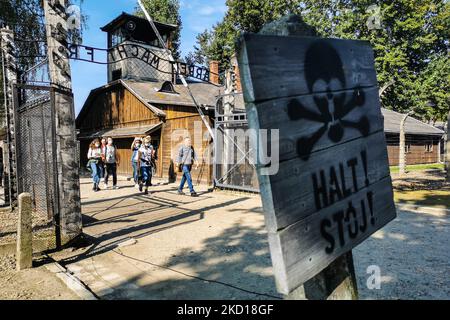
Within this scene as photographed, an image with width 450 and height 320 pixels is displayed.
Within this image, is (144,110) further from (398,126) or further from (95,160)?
(398,126)

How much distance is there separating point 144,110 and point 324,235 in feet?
57.1

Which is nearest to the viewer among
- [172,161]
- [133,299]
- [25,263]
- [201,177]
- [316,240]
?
[316,240]

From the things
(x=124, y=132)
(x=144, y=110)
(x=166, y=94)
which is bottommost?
(x=124, y=132)

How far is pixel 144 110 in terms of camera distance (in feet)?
58.5

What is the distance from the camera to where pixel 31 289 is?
359 cm

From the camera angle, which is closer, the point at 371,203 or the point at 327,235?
the point at 327,235

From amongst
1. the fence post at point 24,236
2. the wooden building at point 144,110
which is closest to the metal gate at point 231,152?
the wooden building at point 144,110

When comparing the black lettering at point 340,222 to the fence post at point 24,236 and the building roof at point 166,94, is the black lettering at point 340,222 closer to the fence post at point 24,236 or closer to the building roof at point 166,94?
the fence post at point 24,236

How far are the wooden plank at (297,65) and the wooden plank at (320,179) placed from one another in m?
0.28

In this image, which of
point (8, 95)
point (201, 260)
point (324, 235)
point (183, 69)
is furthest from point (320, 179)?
point (8, 95)

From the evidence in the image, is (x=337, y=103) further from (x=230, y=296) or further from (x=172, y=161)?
(x=172, y=161)

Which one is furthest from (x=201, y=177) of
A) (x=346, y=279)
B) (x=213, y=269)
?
(x=346, y=279)

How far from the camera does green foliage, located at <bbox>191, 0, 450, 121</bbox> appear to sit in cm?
2684

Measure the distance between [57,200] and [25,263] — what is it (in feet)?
3.56
